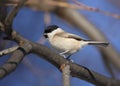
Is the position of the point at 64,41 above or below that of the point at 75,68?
below

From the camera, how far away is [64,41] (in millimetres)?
994

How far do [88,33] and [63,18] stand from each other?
12 centimetres

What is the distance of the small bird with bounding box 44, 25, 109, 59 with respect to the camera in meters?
0.96

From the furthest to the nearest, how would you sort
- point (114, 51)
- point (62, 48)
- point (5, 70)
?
point (114, 51), point (62, 48), point (5, 70)

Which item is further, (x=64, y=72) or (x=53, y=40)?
(x=53, y=40)

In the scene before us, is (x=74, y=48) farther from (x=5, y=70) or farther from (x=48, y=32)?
(x=5, y=70)

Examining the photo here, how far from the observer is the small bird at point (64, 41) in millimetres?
960

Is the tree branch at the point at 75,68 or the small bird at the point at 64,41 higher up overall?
the tree branch at the point at 75,68

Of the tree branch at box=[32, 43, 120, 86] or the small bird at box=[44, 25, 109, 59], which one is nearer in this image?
the tree branch at box=[32, 43, 120, 86]

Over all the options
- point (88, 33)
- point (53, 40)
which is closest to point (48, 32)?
point (53, 40)

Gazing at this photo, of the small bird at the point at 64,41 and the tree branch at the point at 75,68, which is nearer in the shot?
the tree branch at the point at 75,68

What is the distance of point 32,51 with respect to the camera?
21.5 inches

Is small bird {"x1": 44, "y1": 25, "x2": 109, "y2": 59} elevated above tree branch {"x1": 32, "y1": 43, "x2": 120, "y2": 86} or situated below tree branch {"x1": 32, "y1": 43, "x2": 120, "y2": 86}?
below

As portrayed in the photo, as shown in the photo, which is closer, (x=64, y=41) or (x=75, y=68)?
(x=75, y=68)
